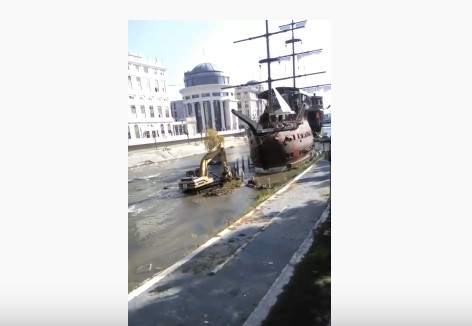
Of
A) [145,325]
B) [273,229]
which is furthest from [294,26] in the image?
[145,325]

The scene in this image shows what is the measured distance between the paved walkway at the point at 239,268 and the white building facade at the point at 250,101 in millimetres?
1510

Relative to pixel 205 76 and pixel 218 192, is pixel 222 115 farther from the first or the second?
pixel 218 192

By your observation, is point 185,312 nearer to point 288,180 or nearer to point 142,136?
point 142,136

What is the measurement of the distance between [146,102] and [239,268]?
106 inches

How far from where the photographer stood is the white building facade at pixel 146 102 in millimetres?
3904

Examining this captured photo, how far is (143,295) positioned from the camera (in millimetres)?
3723

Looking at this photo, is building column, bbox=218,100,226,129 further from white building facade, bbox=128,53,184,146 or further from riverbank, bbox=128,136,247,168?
white building facade, bbox=128,53,184,146

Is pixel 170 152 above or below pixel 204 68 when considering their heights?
below

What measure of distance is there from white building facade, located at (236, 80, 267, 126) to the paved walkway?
151 cm

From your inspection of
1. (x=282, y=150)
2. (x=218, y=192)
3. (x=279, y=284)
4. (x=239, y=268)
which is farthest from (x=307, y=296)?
(x=218, y=192)

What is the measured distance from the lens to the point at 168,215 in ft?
27.2

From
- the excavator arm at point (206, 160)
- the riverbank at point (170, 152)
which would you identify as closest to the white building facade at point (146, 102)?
the riverbank at point (170, 152)
